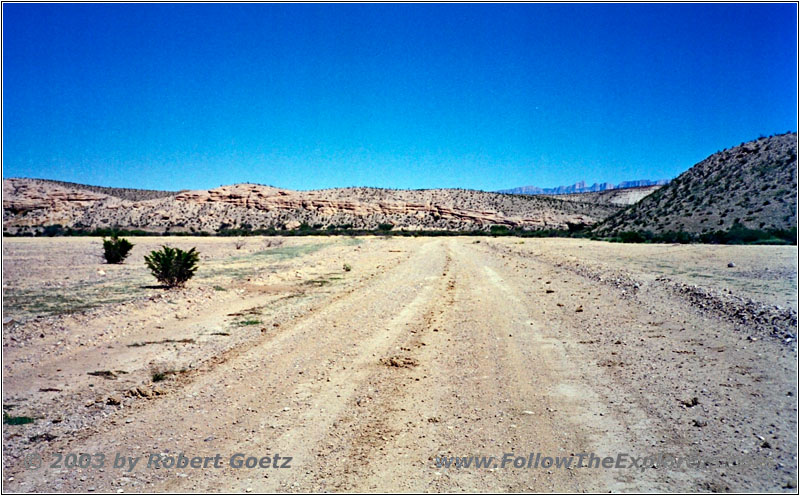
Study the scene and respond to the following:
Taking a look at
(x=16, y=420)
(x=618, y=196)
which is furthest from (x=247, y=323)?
(x=618, y=196)

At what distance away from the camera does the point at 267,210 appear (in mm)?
112188

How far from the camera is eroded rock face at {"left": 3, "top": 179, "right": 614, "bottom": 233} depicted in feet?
336

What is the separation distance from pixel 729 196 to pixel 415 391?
4920 cm

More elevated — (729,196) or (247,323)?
(729,196)

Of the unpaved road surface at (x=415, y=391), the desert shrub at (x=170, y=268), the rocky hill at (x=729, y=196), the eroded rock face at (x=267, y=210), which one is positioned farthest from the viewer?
the eroded rock face at (x=267, y=210)

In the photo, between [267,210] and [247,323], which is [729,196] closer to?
[247,323]

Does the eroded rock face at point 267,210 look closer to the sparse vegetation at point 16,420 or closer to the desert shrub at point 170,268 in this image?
the desert shrub at point 170,268

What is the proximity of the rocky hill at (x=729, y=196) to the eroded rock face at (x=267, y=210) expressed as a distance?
42.4 meters

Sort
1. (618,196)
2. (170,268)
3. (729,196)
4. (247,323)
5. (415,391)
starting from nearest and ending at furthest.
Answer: (415,391), (247,323), (170,268), (729,196), (618,196)

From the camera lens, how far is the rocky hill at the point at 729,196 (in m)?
39.8

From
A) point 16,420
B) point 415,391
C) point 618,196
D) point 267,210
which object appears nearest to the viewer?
point 16,420

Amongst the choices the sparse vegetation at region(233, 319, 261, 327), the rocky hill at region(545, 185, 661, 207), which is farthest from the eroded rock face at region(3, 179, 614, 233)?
the sparse vegetation at region(233, 319, 261, 327)

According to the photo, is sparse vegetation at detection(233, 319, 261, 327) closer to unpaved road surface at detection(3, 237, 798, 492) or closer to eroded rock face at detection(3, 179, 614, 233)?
unpaved road surface at detection(3, 237, 798, 492)

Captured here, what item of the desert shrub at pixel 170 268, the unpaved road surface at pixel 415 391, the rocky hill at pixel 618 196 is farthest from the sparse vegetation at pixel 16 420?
the rocky hill at pixel 618 196
